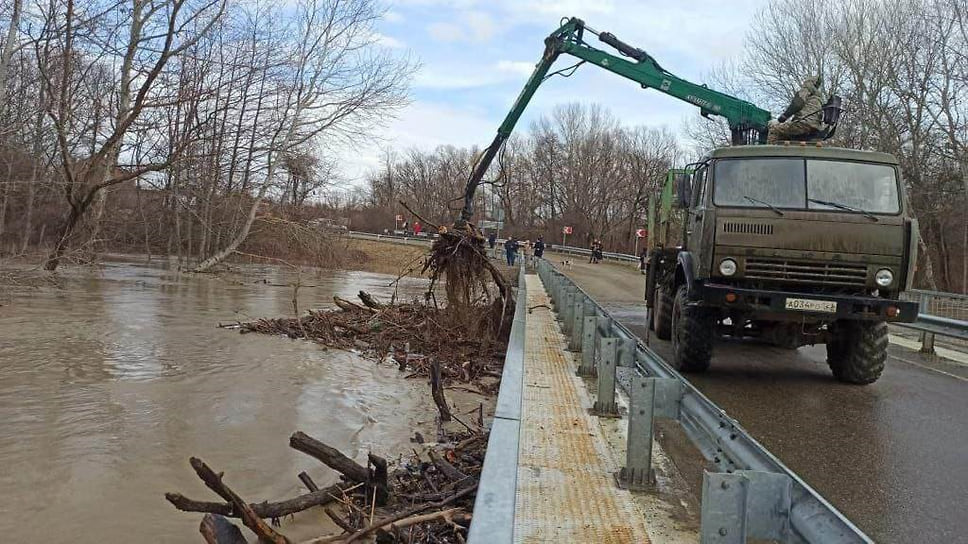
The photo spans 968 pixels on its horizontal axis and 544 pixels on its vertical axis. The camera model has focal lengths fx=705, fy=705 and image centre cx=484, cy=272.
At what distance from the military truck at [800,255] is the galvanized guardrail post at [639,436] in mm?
3535

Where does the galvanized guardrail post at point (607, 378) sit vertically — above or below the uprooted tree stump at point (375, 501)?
above

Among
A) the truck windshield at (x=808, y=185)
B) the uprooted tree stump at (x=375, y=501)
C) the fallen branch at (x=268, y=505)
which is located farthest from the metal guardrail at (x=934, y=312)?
the fallen branch at (x=268, y=505)

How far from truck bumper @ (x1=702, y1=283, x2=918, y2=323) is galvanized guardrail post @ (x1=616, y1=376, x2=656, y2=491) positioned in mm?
3554

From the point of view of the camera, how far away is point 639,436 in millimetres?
4086

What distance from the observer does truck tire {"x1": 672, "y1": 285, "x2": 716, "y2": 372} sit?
26.0ft

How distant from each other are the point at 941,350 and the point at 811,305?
6682 millimetres

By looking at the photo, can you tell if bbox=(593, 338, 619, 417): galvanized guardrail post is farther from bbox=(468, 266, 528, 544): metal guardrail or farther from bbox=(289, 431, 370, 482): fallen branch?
bbox=(289, 431, 370, 482): fallen branch

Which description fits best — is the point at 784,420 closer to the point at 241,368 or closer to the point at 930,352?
the point at 930,352

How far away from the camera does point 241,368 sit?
1116cm

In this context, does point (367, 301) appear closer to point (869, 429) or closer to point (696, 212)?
point (696, 212)

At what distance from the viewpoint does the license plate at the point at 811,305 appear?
709cm

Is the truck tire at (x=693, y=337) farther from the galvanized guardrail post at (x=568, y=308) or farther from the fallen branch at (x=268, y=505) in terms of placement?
the fallen branch at (x=268, y=505)

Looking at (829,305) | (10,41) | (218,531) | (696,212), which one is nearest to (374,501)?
(218,531)

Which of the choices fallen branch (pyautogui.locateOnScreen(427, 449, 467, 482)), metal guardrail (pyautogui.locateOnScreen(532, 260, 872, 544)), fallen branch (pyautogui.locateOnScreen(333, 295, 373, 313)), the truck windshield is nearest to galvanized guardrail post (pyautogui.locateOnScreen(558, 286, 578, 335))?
the truck windshield
